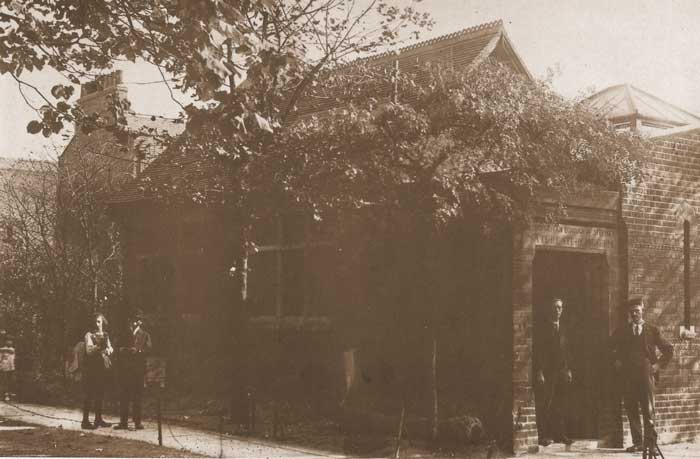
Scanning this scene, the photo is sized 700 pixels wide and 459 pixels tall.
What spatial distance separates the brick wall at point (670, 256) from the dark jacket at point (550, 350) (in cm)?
121

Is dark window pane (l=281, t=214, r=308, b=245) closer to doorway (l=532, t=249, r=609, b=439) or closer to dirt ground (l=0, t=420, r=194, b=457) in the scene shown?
doorway (l=532, t=249, r=609, b=439)

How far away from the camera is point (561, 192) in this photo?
11781mm

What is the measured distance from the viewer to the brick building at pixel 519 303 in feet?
39.1

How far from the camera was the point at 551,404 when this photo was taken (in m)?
12.3

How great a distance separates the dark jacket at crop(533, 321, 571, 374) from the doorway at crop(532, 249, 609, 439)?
0.43m

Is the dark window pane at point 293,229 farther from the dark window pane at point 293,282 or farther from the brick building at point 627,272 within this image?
the brick building at point 627,272

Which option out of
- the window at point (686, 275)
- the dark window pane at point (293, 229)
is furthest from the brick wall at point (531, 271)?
the dark window pane at point (293, 229)

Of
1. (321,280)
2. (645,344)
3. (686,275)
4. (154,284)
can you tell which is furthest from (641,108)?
(154,284)

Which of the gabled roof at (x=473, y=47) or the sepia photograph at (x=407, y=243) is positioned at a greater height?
the gabled roof at (x=473, y=47)

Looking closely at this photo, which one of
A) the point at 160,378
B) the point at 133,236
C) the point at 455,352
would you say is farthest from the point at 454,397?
the point at 133,236

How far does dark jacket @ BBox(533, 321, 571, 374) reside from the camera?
476 inches

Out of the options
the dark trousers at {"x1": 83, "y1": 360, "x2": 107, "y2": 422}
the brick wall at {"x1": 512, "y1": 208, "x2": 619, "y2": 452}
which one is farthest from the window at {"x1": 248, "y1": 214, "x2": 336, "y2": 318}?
the brick wall at {"x1": 512, "y1": 208, "x2": 619, "y2": 452}

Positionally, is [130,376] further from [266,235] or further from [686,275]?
[686,275]

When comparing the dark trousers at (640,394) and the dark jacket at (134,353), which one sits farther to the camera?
the dark jacket at (134,353)
